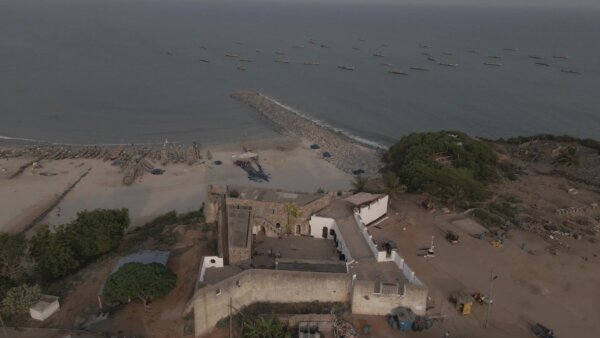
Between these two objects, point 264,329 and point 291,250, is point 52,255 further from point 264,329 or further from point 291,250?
point 264,329

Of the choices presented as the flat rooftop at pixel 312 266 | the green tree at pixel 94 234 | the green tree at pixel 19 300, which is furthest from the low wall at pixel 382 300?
the green tree at pixel 94 234

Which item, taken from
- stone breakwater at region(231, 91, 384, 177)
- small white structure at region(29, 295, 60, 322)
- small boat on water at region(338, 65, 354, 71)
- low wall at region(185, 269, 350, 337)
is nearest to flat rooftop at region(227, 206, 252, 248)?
low wall at region(185, 269, 350, 337)

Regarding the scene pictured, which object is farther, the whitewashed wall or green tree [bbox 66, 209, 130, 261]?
the whitewashed wall

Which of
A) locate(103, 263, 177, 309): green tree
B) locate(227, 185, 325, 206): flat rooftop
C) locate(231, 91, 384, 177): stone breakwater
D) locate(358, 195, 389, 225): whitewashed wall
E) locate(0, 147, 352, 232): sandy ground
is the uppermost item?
locate(227, 185, 325, 206): flat rooftop

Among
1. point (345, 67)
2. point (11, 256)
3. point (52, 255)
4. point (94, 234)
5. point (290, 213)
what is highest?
point (345, 67)

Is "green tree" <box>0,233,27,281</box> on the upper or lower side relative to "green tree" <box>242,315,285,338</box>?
lower

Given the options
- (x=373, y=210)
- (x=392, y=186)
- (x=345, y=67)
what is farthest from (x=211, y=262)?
(x=345, y=67)

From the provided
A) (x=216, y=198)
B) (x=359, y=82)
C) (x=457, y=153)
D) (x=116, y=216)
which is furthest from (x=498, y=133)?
(x=116, y=216)

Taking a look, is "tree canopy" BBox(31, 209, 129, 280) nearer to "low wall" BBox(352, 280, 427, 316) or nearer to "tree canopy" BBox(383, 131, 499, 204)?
"low wall" BBox(352, 280, 427, 316)
